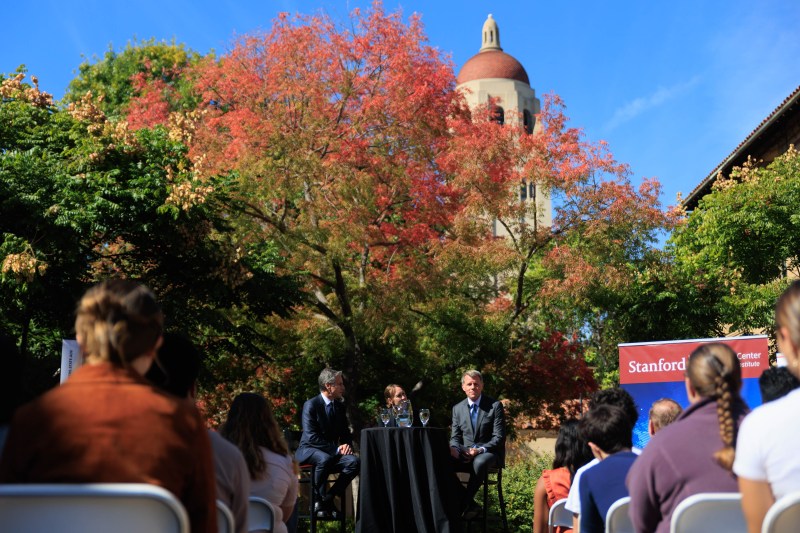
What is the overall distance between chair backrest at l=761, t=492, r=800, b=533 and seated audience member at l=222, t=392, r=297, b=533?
2.58 m

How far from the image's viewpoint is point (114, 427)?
219 centimetres

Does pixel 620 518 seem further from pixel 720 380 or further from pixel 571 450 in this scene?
pixel 571 450

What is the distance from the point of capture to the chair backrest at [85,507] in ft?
6.70

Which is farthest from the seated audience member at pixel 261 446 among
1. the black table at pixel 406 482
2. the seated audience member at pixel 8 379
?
the black table at pixel 406 482

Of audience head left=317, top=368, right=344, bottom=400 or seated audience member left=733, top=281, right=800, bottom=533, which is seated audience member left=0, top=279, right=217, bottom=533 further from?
audience head left=317, top=368, right=344, bottom=400

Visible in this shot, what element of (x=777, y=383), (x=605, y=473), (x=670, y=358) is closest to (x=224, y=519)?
(x=605, y=473)

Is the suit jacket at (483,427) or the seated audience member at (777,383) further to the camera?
the suit jacket at (483,427)

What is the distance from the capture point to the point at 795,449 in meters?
2.43

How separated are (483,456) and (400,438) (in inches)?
43.6

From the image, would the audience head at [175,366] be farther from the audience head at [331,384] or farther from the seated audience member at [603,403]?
the audience head at [331,384]

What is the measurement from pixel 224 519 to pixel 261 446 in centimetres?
185

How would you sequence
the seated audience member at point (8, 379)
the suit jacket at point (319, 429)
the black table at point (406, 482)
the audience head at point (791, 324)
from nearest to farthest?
1. the audience head at point (791, 324)
2. the seated audience member at point (8, 379)
3. the black table at point (406, 482)
4. the suit jacket at point (319, 429)

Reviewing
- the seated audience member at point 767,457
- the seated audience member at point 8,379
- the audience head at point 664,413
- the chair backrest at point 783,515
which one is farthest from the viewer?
the audience head at point 664,413

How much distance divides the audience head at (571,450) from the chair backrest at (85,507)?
137 inches
